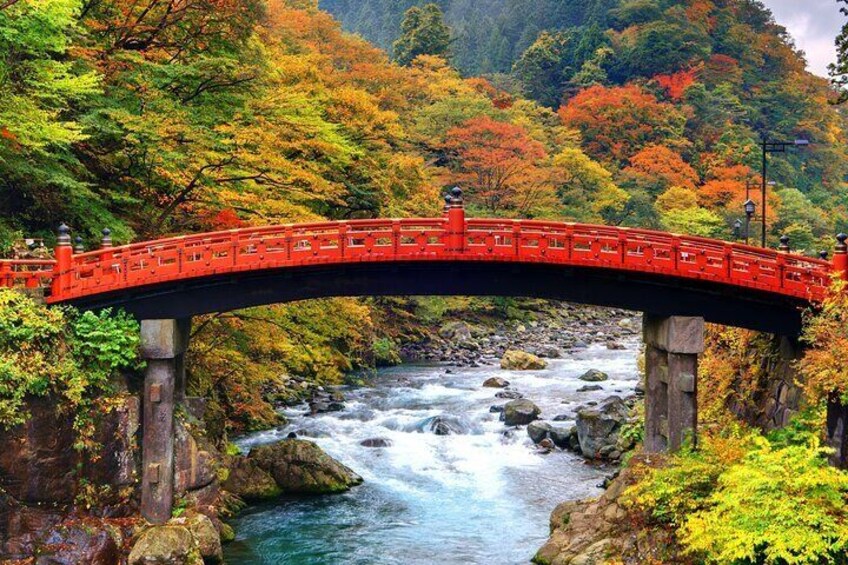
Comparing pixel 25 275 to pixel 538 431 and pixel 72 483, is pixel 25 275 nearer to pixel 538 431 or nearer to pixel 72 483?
pixel 72 483

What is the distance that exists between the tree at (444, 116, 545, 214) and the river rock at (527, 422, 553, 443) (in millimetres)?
28794

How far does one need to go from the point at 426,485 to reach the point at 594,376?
16.7m

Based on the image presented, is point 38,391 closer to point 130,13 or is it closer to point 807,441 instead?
point 130,13

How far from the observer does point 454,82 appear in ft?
261

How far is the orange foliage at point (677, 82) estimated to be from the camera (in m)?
93.6

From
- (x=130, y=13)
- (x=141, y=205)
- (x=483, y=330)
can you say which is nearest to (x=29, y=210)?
(x=141, y=205)

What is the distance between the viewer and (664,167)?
77562 mm

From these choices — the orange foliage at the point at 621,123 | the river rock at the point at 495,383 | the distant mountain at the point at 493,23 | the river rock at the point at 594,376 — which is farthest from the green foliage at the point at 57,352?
the distant mountain at the point at 493,23

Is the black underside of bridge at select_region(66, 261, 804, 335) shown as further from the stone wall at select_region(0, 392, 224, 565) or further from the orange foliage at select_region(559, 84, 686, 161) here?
the orange foliage at select_region(559, 84, 686, 161)

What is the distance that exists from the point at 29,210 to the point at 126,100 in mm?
4499

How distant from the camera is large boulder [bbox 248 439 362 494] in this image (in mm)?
28047

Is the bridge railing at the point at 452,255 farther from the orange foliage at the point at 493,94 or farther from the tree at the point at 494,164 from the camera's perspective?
the orange foliage at the point at 493,94

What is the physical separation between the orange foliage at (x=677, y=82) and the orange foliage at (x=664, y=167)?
15.8m

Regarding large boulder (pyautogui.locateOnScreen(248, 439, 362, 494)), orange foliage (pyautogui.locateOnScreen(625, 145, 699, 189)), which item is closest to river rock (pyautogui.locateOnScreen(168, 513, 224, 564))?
large boulder (pyautogui.locateOnScreen(248, 439, 362, 494))
